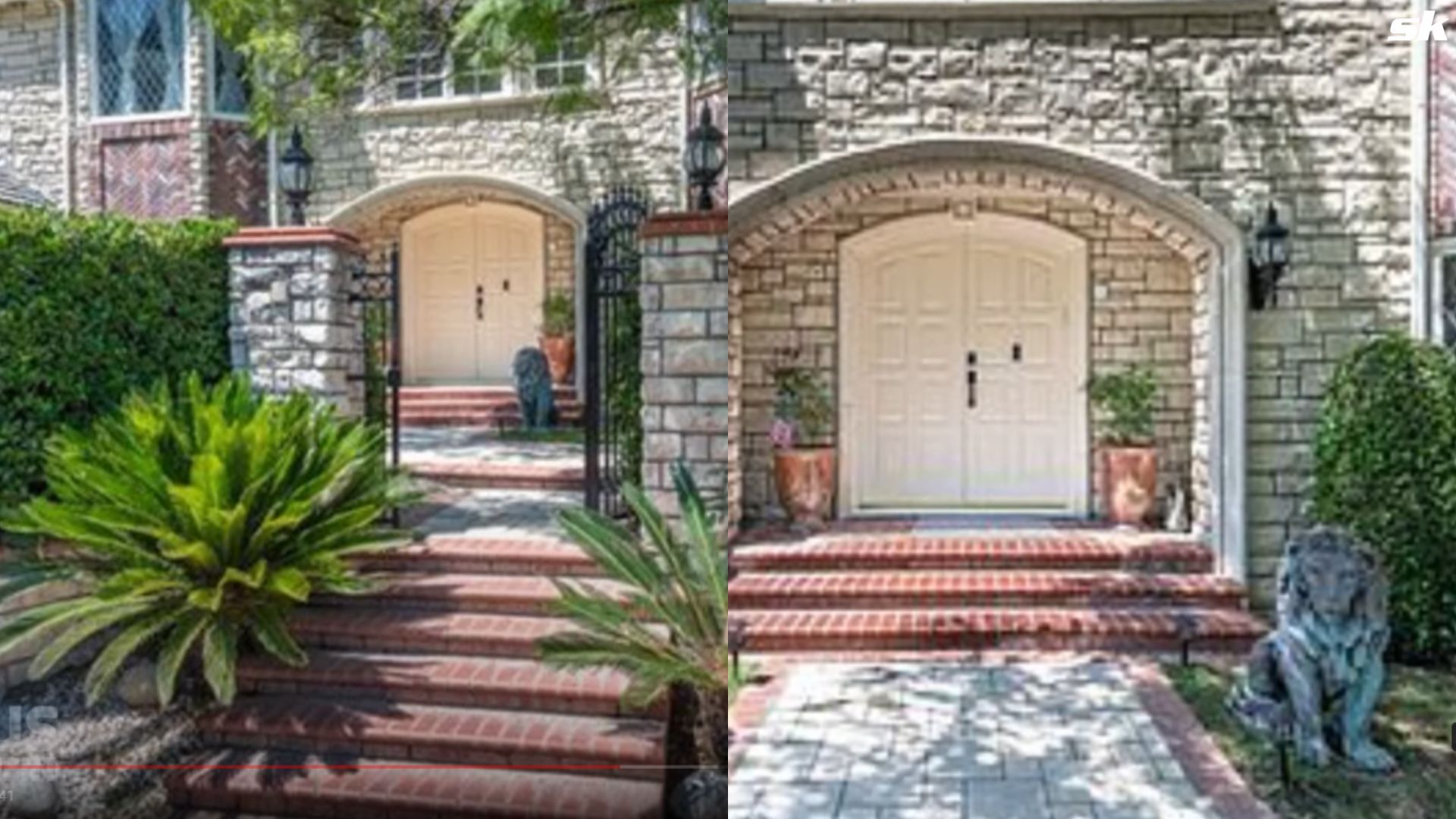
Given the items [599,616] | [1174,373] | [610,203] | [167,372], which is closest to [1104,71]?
[1174,373]

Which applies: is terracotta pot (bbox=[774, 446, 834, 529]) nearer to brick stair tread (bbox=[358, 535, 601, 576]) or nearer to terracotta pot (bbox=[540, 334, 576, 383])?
terracotta pot (bbox=[540, 334, 576, 383])

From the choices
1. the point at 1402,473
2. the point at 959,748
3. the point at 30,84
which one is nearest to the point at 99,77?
the point at 30,84

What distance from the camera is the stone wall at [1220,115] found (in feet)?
7.63

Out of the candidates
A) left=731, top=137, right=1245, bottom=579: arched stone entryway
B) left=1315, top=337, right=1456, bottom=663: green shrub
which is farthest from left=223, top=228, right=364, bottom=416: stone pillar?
left=1315, top=337, right=1456, bottom=663: green shrub

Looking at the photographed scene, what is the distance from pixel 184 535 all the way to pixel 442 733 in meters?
0.65

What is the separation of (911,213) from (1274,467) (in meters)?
1.84

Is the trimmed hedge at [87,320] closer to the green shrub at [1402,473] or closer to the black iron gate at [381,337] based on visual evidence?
the black iron gate at [381,337]

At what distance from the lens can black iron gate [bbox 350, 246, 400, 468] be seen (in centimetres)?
275

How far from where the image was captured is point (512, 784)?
2.01m

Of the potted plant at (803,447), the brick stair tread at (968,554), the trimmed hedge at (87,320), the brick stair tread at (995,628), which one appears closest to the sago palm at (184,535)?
the trimmed hedge at (87,320)

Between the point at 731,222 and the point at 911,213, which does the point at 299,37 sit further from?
the point at 911,213

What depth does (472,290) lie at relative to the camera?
294 cm

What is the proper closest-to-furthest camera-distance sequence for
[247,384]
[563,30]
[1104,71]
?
[563,30] → [247,384] → [1104,71]

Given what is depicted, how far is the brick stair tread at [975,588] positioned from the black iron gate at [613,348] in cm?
53
